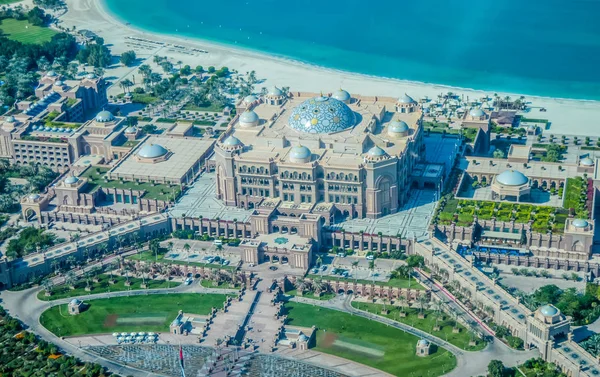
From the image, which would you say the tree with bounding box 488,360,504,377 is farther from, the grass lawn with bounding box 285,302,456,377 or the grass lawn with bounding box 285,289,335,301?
the grass lawn with bounding box 285,289,335,301

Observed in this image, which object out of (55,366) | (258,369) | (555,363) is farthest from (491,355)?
(55,366)

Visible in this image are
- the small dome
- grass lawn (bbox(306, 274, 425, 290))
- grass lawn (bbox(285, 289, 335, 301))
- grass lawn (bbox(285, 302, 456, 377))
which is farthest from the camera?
grass lawn (bbox(306, 274, 425, 290))

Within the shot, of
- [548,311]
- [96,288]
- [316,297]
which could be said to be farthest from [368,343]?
[96,288]

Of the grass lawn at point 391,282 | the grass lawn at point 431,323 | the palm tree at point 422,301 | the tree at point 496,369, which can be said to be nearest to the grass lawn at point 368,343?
the grass lawn at point 431,323

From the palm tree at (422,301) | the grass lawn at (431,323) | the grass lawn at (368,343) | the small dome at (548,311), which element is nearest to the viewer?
the grass lawn at (368,343)

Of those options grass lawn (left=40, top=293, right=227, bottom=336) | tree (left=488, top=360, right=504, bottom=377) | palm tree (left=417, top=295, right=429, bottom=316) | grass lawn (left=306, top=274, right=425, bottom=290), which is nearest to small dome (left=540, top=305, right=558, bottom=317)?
tree (left=488, top=360, right=504, bottom=377)

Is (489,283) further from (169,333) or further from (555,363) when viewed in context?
(169,333)

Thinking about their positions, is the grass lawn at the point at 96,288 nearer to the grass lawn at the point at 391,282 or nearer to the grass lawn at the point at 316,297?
the grass lawn at the point at 316,297
